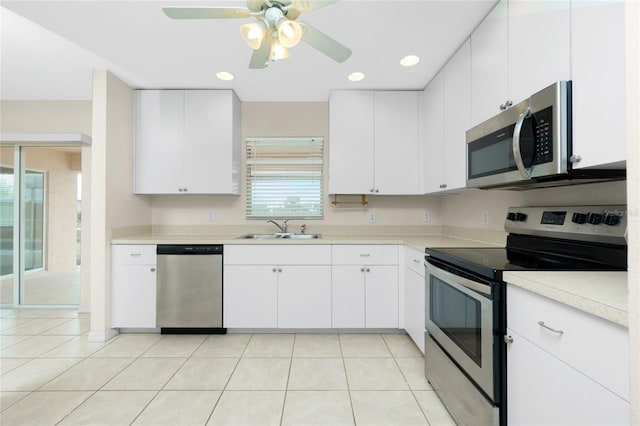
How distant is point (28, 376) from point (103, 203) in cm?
135

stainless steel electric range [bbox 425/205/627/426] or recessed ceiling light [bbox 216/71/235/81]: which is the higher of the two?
recessed ceiling light [bbox 216/71/235/81]

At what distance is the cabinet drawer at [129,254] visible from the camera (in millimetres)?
2773

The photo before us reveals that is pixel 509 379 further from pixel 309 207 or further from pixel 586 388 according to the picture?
pixel 309 207

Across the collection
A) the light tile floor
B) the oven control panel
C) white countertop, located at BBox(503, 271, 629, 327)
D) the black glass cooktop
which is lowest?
the light tile floor

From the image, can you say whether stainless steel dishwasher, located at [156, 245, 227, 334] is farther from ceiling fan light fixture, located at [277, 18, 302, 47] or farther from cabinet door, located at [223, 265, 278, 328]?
ceiling fan light fixture, located at [277, 18, 302, 47]

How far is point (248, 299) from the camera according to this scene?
2779 millimetres

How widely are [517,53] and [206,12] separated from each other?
159 cm

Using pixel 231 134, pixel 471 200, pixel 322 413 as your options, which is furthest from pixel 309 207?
pixel 322 413

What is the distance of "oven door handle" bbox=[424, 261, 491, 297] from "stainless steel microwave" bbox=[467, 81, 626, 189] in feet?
1.85

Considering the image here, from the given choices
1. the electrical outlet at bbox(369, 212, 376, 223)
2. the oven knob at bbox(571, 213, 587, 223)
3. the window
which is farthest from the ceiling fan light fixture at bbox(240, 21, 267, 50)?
the electrical outlet at bbox(369, 212, 376, 223)

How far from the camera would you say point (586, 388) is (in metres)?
0.87

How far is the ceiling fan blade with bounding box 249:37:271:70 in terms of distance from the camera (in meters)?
1.64

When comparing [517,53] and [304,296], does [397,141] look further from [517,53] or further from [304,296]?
[304,296]

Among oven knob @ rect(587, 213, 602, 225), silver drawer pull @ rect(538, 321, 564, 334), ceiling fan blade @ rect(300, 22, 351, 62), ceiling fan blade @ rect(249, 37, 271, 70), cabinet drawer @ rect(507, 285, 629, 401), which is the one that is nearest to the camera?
cabinet drawer @ rect(507, 285, 629, 401)
